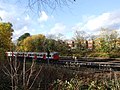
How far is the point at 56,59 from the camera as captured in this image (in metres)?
37.3

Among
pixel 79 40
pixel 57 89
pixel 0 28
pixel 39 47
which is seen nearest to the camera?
pixel 57 89

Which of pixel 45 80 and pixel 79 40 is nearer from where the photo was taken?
pixel 45 80

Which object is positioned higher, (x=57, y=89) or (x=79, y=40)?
(x=79, y=40)

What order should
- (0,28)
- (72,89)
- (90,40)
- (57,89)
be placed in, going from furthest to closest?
(90,40) < (0,28) < (57,89) < (72,89)

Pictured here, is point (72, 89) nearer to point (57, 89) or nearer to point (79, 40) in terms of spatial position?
point (57, 89)

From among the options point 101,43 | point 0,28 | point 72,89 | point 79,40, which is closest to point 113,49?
point 101,43

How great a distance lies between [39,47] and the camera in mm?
58438

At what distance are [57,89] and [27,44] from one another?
163 feet

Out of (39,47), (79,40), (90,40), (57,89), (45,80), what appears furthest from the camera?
(90,40)

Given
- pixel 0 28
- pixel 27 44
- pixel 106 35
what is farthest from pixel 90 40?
pixel 0 28

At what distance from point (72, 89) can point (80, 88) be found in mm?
314

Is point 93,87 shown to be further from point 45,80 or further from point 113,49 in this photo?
point 113,49

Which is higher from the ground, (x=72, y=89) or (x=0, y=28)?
(x=0, y=28)

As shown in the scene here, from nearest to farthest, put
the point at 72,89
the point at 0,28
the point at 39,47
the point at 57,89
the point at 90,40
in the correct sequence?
the point at 72,89
the point at 57,89
the point at 0,28
the point at 39,47
the point at 90,40
